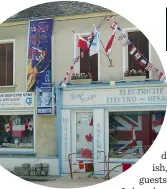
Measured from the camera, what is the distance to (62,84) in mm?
6211

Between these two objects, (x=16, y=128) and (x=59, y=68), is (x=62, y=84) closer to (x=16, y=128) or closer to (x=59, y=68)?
(x=59, y=68)

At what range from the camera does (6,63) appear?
6375 millimetres

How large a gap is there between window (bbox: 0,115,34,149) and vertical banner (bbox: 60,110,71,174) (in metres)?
0.49

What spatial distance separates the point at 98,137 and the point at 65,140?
0.50 m

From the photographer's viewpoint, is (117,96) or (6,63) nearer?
(117,96)

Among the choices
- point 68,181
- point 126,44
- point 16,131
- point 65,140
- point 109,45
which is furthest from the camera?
point 16,131

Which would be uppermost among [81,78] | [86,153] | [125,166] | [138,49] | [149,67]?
[138,49]

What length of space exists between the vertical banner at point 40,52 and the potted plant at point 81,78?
1.11 feet

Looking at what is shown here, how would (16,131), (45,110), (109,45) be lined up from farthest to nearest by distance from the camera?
(16,131)
(45,110)
(109,45)

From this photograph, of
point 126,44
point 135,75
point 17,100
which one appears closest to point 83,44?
point 126,44

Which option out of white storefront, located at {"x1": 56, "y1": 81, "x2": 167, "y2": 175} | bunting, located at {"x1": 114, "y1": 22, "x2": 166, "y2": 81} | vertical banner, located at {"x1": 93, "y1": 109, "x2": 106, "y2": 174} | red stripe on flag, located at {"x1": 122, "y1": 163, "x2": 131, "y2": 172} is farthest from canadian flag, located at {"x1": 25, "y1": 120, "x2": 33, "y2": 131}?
bunting, located at {"x1": 114, "y1": 22, "x2": 166, "y2": 81}

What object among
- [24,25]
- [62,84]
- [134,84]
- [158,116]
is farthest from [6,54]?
[158,116]

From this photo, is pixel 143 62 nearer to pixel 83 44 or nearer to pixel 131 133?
pixel 83 44

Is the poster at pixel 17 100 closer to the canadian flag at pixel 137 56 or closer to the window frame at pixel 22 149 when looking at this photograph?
the window frame at pixel 22 149
